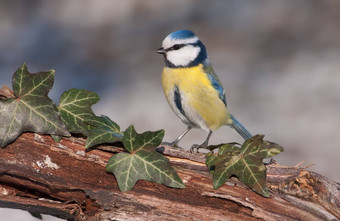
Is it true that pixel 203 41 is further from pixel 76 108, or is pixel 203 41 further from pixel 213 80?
pixel 76 108

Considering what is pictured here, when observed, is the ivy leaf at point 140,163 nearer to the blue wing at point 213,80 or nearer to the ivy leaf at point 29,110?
the ivy leaf at point 29,110

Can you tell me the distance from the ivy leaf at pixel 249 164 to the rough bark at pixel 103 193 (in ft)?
0.09

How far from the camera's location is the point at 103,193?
1.36m

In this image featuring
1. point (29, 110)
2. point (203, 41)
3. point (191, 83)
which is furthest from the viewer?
point (203, 41)

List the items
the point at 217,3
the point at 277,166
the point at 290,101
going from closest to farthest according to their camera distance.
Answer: the point at 277,166, the point at 290,101, the point at 217,3

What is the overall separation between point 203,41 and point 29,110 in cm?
208

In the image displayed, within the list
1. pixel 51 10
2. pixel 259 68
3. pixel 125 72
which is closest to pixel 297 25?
pixel 259 68

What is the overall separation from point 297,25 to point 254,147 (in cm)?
214

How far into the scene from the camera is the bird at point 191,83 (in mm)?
1724

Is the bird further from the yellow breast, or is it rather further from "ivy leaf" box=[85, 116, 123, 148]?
"ivy leaf" box=[85, 116, 123, 148]

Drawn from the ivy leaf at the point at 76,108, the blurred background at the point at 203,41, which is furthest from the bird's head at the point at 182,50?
the blurred background at the point at 203,41

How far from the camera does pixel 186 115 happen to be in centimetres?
175

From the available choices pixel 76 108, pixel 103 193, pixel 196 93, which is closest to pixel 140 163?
pixel 103 193

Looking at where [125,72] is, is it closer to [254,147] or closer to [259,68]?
[259,68]
